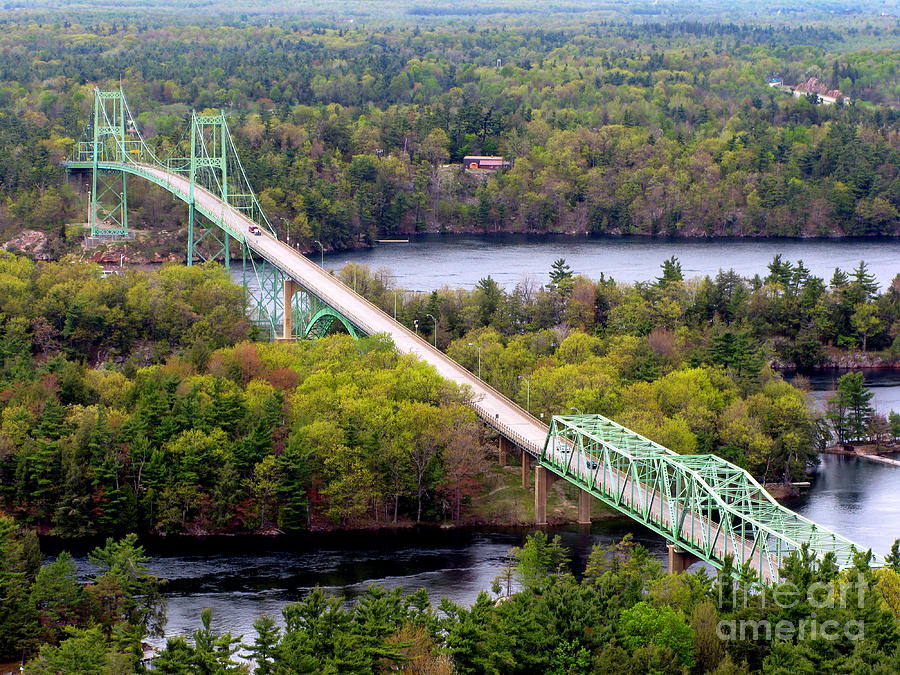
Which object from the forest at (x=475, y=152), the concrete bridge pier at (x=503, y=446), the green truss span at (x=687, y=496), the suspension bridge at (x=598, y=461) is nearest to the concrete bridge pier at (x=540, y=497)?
the suspension bridge at (x=598, y=461)

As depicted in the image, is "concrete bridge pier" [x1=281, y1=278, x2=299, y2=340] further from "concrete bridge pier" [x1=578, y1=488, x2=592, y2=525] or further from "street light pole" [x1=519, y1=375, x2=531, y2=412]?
"concrete bridge pier" [x1=578, y1=488, x2=592, y2=525]

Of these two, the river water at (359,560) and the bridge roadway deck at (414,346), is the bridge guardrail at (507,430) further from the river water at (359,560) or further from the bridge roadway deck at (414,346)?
the river water at (359,560)

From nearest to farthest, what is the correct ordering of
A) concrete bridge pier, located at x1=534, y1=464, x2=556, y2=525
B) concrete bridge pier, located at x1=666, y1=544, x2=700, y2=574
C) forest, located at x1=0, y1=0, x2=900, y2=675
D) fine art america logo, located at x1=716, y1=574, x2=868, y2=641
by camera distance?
fine art america logo, located at x1=716, y1=574, x2=868, y2=641 < forest, located at x1=0, y1=0, x2=900, y2=675 < concrete bridge pier, located at x1=666, y1=544, x2=700, y2=574 < concrete bridge pier, located at x1=534, y1=464, x2=556, y2=525

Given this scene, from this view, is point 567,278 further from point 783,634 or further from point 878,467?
point 783,634

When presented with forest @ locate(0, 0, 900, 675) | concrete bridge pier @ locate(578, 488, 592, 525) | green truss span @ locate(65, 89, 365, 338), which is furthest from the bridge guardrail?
green truss span @ locate(65, 89, 365, 338)

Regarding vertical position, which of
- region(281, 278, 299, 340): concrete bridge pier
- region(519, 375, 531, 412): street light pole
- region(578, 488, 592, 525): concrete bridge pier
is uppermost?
region(281, 278, 299, 340): concrete bridge pier

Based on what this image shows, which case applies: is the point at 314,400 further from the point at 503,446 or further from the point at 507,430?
the point at 503,446
